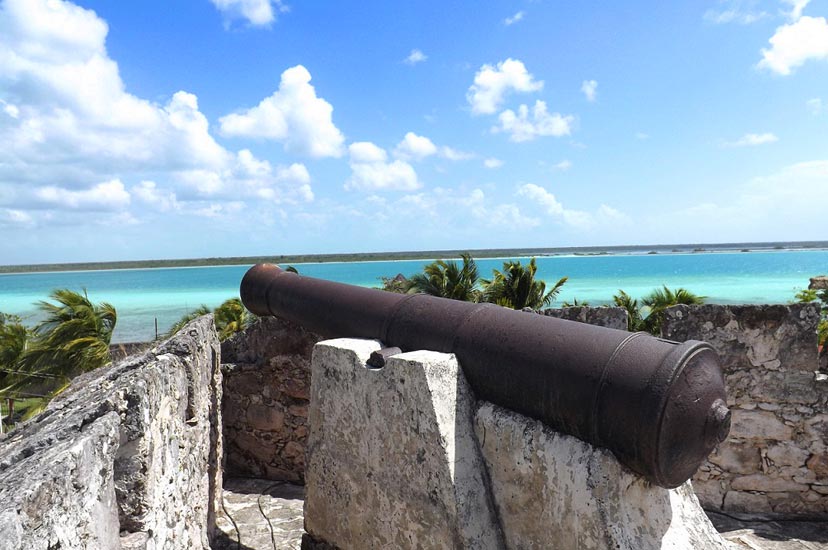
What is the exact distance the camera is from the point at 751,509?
463 centimetres

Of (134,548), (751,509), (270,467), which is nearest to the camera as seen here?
(134,548)

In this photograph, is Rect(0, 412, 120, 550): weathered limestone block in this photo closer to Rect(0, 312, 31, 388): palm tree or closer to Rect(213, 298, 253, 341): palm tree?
Rect(0, 312, 31, 388): palm tree

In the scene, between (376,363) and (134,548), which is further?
(376,363)

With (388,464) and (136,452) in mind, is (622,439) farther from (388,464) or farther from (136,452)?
(136,452)

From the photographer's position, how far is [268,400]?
18.7ft

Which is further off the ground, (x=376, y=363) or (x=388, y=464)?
(x=376, y=363)

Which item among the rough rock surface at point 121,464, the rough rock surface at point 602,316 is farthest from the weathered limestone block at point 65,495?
the rough rock surface at point 602,316

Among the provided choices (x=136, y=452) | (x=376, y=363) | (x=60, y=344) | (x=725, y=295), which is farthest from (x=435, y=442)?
(x=725, y=295)

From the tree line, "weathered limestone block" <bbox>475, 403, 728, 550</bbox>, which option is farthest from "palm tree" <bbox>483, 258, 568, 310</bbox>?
"weathered limestone block" <bbox>475, 403, 728, 550</bbox>

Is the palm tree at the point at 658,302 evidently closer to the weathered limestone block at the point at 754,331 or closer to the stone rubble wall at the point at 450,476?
the weathered limestone block at the point at 754,331

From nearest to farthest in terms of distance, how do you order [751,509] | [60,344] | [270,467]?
[751,509]
[270,467]
[60,344]

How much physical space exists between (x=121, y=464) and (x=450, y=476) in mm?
1463

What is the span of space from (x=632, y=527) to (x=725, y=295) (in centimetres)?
5026

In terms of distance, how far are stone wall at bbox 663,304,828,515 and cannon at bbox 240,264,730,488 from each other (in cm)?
217
